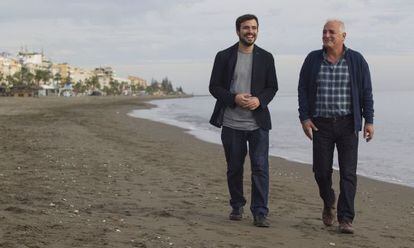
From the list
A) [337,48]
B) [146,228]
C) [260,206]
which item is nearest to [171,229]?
[146,228]

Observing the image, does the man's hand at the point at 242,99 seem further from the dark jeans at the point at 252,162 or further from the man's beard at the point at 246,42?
the man's beard at the point at 246,42

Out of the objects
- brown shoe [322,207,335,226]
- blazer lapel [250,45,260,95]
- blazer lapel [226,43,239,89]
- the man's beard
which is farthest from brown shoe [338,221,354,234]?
the man's beard

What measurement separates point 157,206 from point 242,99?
1.53m

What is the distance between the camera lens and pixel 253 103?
185 inches

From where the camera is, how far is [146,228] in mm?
4387

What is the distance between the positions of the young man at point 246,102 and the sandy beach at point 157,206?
0.36 m

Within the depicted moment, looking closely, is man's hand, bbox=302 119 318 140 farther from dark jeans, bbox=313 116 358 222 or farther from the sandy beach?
the sandy beach

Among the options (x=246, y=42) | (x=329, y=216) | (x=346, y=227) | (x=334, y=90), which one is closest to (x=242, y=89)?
(x=246, y=42)

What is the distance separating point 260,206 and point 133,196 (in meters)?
1.76

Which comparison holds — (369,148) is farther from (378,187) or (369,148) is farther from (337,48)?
(337,48)

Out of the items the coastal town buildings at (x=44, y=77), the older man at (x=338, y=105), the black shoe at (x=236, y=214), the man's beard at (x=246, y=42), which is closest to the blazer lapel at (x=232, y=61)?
the man's beard at (x=246, y=42)

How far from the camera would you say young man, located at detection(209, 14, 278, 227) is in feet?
15.6

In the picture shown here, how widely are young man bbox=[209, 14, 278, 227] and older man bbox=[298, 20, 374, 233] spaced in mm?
347

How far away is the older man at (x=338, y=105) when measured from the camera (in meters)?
4.57
